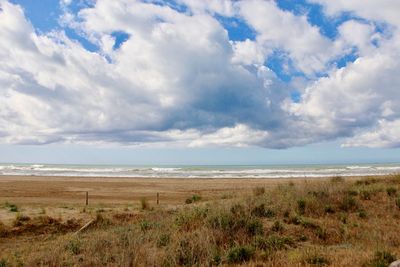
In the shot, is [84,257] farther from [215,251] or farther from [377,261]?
[377,261]

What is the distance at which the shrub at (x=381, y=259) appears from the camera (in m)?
6.76

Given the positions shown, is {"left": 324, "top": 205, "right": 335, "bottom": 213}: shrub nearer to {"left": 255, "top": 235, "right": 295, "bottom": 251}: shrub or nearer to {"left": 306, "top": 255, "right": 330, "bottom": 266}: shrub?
{"left": 255, "top": 235, "right": 295, "bottom": 251}: shrub

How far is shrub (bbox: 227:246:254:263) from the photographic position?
8336 mm

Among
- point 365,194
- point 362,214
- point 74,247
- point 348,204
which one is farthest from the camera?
point 365,194

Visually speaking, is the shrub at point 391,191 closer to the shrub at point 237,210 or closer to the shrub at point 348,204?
the shrub at point 348,204

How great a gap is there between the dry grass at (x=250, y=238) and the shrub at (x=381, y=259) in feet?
0.06

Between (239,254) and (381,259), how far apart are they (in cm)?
292

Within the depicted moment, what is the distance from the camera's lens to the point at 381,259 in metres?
7.04

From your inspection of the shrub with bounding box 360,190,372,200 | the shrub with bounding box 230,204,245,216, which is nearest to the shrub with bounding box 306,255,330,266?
the shrub with bounding box 230,204,245,216

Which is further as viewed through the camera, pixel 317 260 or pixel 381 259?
pixel 317 260

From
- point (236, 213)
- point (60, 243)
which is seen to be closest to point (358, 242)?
point (236, 213)

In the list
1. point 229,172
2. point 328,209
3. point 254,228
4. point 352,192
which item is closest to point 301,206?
point 328,209

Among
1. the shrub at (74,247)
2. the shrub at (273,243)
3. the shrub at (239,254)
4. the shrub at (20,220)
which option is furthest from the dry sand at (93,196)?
the shrub at (239,254)

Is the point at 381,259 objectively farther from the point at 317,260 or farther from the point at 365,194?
the point at 365,194
